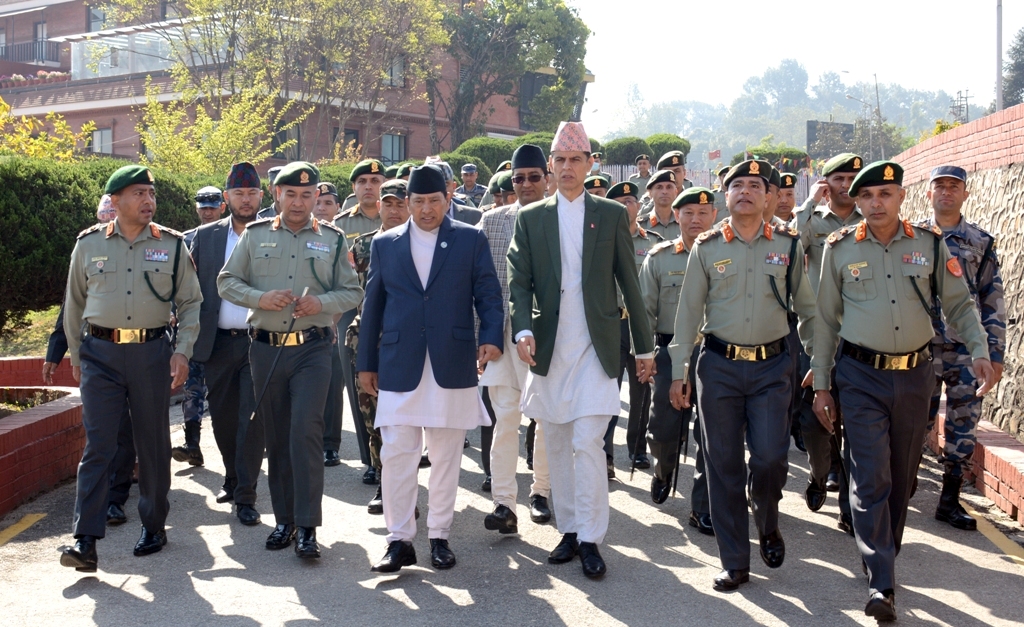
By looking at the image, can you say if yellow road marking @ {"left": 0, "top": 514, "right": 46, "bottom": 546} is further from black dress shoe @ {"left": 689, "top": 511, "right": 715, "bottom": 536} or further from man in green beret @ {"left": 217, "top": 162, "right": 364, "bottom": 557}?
black dress shoe @ {"left": 689, "top": 511, "right": 715, "bottom": 536}

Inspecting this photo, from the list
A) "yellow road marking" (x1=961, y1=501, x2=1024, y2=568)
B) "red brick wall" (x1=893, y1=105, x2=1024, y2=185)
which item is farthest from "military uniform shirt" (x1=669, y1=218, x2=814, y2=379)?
"red brick wall" (x1=893, y1=105, x2=1024, y2=185)

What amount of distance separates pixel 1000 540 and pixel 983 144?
19.0ft

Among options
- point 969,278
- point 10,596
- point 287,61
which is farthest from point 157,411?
point 287,61

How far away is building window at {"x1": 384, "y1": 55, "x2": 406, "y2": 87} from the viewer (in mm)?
40156

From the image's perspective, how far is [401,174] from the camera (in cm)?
1020

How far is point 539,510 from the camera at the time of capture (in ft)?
24.7

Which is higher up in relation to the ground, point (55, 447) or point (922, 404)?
point (922, 404)

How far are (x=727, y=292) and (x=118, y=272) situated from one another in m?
3.46

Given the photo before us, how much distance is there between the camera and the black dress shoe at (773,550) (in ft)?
20.3

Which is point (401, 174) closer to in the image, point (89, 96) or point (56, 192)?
point (56, 192)

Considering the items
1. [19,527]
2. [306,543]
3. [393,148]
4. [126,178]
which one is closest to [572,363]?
[306,543]

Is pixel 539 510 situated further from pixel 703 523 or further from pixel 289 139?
pixel 289 139

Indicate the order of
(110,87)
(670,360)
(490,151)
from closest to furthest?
(670,360) < (490,151) < (110,87)

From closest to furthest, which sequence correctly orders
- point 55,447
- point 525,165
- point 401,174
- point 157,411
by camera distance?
point 157,411, point 525,165, point 55,447, point 401,174
